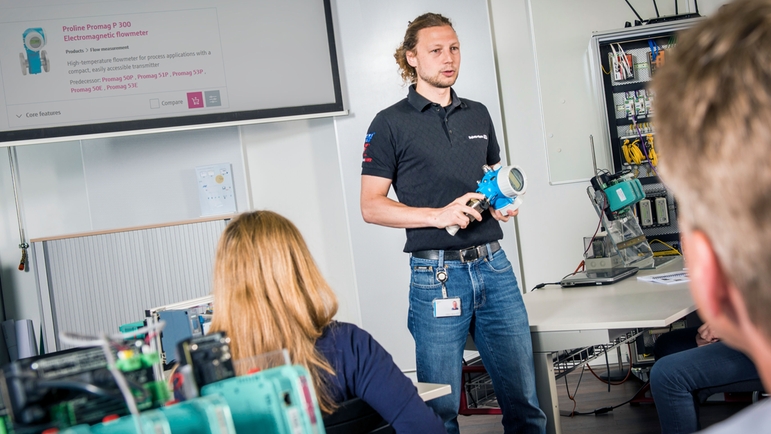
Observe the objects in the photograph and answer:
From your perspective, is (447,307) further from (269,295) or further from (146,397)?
(146,397)

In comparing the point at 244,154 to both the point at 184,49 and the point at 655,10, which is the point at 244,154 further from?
the point at 655,10

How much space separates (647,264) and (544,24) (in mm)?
1857

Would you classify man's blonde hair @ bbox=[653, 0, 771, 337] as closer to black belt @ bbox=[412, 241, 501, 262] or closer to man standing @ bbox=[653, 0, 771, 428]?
man standing @ bbox=[653, 0, 771, 428]

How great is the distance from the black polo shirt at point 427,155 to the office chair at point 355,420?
931 mm

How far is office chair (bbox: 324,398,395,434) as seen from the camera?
141 cm

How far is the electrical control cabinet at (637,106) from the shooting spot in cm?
413

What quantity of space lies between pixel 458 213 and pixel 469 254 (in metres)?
0.18

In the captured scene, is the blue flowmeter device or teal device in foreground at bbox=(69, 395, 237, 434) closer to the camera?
teal device in foreground at bbox=(69, 395, 237, 434)

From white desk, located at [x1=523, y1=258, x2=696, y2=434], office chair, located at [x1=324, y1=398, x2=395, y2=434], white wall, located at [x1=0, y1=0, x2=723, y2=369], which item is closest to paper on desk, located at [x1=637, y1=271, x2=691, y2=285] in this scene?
white desk, located at [x1=523, y1=258, x2=696, y2=434]

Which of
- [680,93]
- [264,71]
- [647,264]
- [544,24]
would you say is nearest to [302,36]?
[264,71]

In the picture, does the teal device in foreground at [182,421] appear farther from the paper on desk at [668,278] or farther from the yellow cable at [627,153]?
the yellow cable at [627,153]

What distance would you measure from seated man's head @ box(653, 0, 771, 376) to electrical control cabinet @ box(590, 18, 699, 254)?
375 cm

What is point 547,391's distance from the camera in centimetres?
235

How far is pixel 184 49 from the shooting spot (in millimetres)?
4062
